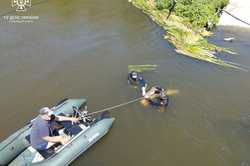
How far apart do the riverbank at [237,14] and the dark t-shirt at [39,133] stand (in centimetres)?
1728

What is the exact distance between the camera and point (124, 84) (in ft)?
48.1

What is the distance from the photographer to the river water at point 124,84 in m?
11.6

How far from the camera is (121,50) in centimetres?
1755

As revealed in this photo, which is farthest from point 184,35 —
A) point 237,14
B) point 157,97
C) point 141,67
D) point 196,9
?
point 157,97

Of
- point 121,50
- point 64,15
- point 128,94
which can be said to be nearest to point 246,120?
point 128,94

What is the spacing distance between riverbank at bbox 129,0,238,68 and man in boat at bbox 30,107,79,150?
31.8 feet

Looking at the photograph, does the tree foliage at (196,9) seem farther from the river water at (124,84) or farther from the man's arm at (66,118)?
the man's arm at (66,118)

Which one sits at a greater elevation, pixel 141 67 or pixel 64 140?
pixel 141 67

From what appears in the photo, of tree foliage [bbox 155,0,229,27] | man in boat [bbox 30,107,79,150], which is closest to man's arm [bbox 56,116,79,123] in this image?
man in boat [bbox 30,107,79,150]

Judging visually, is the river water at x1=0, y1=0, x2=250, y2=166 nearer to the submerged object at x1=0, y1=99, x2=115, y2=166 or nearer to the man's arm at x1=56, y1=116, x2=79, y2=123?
the submerged object at x1=0, y1=99, x2=115, y2=166

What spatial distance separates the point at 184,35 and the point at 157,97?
300 inches

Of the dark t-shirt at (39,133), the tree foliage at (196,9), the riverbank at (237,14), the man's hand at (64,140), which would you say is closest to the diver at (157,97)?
the man's hand at (64,140)

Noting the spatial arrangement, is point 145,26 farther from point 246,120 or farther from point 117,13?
point 246,120

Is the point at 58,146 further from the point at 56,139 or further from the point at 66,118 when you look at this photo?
the point at 66,118
